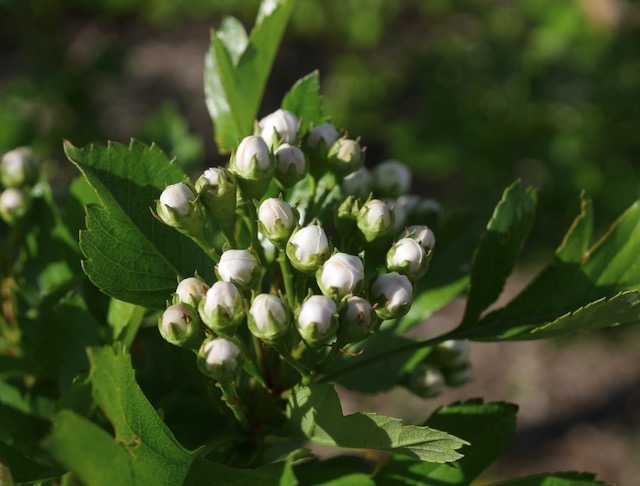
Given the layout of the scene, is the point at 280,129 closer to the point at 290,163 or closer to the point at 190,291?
the point at 290,163

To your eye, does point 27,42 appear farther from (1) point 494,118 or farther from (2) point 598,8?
(2) point 598,8

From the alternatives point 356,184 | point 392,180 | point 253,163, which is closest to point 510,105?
point 392,180

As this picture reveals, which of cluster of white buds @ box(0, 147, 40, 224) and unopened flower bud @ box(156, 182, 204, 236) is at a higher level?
cluster of white buds @ box(0, 147, 40, 224)

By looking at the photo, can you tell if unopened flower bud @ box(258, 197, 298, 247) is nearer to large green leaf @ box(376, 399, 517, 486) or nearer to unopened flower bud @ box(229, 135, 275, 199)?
unopened flower bud @ box(229, 135, 275, 199)

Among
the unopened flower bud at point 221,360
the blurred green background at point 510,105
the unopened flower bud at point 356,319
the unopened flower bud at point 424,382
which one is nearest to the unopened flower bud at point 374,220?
the unopened flower bud at point 356,319

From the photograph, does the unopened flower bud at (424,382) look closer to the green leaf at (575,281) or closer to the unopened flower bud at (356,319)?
the green leaf at (575,281)

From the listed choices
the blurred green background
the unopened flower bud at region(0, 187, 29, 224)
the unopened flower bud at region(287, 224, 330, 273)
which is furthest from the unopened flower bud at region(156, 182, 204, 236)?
the blurred green background

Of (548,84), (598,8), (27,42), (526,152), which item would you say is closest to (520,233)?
(526,152)
